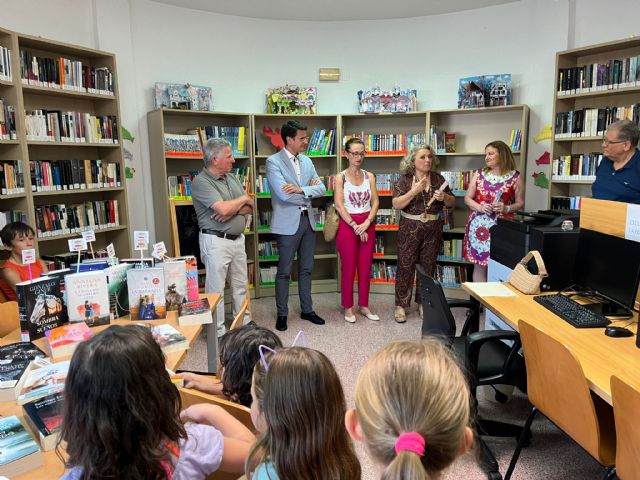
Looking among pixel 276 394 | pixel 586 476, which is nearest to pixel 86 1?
pixel 276 394

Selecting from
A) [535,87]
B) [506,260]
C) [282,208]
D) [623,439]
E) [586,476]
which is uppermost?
[535,87]

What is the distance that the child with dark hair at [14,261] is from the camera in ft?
9.05

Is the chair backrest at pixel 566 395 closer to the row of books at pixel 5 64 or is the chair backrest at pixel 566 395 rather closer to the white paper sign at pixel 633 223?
the white paper sign at pixel 633 223

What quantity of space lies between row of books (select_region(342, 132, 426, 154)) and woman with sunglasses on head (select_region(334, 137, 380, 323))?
80cm

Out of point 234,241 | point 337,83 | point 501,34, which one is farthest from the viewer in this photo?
point 337,83

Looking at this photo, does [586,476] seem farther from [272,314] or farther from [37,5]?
[37,5]

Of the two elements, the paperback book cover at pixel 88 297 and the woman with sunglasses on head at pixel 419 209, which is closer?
the paperback book cover at pixel 88 297

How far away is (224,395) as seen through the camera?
5.18 ft

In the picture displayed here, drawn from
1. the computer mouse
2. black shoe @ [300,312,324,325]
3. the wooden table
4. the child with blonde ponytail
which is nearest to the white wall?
black shoe @ [300,312,324,325]

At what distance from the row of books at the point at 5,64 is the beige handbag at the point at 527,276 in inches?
142

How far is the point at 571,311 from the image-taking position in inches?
83.4

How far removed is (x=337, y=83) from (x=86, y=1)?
8.42 ft

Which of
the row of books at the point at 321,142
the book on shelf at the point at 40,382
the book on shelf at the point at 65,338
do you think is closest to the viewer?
the book on shelf at the point at 40,382

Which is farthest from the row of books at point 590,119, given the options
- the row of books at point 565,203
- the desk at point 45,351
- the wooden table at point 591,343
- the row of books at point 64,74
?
the row of books at point 64,74
